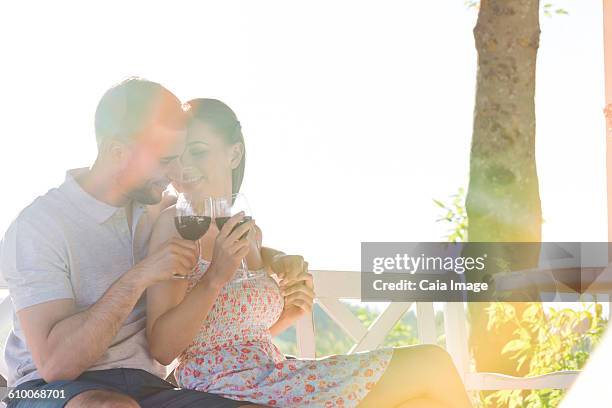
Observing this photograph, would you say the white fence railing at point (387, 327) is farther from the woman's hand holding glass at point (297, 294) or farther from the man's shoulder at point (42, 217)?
the man's shoulder at point (42, 217)

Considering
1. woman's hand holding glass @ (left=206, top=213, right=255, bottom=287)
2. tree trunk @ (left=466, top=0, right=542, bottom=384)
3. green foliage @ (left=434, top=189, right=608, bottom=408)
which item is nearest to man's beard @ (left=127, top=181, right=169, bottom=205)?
woman's hand holding glass @ (left=206, top=213, right=255, bottom=287)

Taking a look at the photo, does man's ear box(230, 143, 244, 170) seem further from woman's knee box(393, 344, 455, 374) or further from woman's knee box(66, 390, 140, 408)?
woman's knee box(66, 390, 140, 408)

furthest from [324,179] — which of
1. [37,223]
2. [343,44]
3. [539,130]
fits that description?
[37,223]

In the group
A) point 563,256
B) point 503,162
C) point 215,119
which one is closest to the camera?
point 215,119

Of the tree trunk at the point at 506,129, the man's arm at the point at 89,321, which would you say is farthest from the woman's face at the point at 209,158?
the tree trunk at the point at 506,129

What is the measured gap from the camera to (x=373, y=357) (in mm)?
2064

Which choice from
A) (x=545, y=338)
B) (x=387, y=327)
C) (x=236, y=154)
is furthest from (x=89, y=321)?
(x=545, y=338)

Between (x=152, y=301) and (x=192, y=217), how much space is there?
21 centimetres

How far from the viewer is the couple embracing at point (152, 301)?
1813mm

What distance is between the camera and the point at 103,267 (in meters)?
1.98

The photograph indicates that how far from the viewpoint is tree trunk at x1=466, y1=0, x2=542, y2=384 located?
3.68 metres

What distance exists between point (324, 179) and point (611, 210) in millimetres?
1555

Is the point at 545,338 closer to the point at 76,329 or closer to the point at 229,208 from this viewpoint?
the point at 229,208

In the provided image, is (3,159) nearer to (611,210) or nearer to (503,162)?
(503,162)
